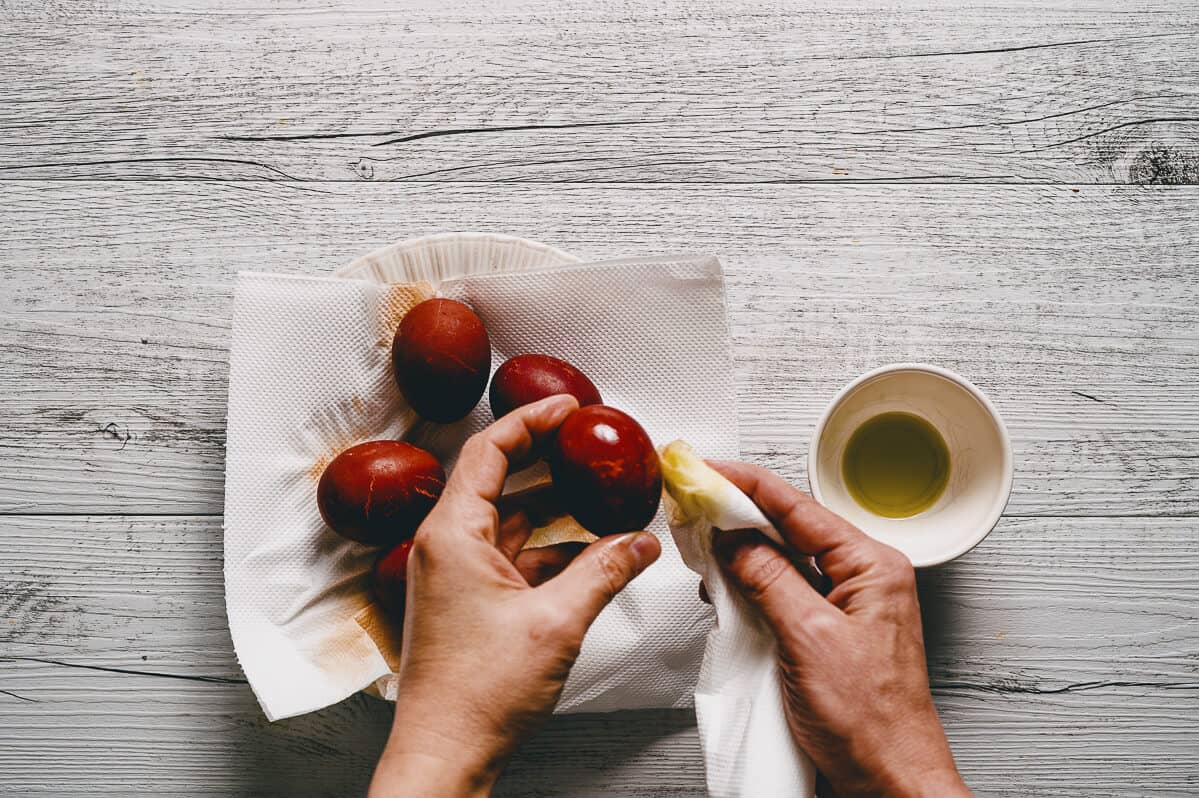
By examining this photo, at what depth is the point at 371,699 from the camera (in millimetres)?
937

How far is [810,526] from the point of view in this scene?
0.76 meters

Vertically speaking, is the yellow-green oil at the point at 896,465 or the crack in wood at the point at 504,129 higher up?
the crack in wood at the point at 504,129

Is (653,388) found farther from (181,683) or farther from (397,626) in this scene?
(181,683)

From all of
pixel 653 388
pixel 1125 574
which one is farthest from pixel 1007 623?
pixel 653 388

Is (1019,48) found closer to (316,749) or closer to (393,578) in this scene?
(393,578)

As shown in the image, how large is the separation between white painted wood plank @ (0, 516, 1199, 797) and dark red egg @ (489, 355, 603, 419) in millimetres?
373

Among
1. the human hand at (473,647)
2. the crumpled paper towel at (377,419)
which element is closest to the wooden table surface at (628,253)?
the crumpled paper towel at (377,419)

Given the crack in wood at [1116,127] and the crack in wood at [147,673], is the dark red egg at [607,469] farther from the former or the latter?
the crack in wood at [1116,127]

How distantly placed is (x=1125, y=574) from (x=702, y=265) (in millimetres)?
607

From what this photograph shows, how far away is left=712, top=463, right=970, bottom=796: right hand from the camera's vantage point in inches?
28.1

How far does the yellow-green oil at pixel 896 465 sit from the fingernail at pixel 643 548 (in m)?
0.29

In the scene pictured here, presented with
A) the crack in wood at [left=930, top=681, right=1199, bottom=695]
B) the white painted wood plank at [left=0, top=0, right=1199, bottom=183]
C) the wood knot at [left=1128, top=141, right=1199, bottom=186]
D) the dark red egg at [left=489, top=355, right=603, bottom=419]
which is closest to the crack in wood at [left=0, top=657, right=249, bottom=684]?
the dark red egg at [left=489, top=355, right=603, bottom=419]

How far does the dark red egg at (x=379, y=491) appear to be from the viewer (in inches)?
32.1

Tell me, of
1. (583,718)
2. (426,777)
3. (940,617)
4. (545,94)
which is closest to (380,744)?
(583,718)
